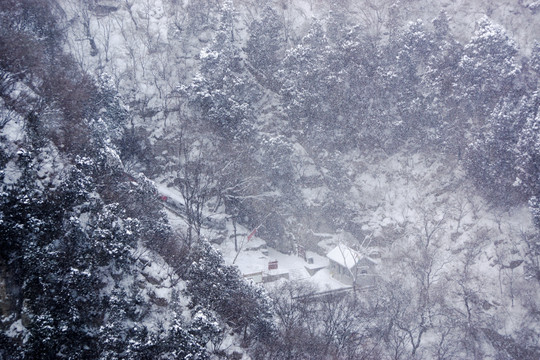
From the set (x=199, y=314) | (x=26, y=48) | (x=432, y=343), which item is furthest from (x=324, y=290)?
(x=26, y=48)

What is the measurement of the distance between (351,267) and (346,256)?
137cm

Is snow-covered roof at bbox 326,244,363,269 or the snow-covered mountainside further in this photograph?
snow-covered roof at bbox 326,244,363,269

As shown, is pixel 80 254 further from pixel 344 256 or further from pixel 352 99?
pixel 352 99

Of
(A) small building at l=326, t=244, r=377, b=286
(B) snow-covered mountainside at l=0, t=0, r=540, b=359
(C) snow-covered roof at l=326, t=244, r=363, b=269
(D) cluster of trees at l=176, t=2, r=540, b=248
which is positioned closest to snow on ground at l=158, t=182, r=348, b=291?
(B) snow-covered mountainside at l=0, t=0, r=540, b=359

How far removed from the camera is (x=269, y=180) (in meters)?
36.6

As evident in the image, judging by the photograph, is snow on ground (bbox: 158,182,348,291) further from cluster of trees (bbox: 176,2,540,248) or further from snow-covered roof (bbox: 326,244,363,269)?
cluster of trees (bbox: 176,2,540,248)

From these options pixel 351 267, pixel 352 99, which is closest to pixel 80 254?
pixel 351 267

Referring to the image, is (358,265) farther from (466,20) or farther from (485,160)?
(466,20)

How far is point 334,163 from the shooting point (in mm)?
39625

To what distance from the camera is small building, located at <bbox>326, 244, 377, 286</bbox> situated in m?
32.1

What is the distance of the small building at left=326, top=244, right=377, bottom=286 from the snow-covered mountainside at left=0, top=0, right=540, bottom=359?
0.19m

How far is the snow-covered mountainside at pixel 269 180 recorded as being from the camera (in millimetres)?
13766

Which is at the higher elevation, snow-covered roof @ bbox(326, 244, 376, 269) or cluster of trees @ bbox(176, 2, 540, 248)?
cluster of trees @ bbox(176, 2, 540, 248)

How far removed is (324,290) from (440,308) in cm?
994
